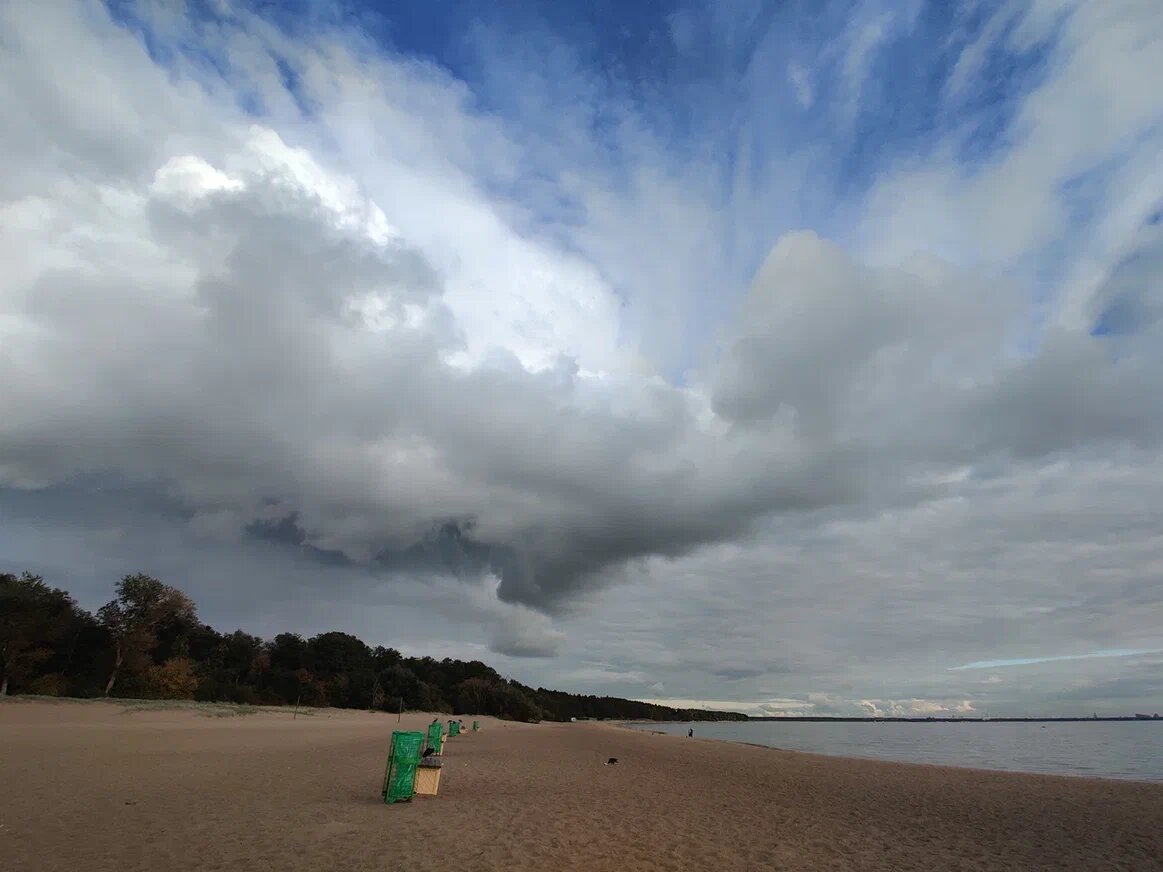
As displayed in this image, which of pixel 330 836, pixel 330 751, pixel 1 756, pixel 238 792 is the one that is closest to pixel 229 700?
pixel 330 751

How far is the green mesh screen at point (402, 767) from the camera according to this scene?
602 inches

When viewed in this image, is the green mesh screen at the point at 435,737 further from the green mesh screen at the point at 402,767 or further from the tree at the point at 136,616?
the tree at the point at 136,616

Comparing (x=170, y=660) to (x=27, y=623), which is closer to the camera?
(x=27, y=623)

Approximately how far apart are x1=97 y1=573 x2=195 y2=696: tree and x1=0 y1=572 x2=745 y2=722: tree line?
0.27 ft

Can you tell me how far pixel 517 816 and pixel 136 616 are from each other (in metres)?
57.5

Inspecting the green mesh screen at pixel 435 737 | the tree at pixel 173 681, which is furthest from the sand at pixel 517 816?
the tree at pixel 173 681

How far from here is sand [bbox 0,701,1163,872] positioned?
10.8 meters

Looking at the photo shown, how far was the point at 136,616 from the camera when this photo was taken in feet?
186

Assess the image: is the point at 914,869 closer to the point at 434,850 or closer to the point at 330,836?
the point at 434,850

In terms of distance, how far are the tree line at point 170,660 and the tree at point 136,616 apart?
0.08 metres

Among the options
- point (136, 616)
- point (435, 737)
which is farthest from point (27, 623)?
point (435, 737)

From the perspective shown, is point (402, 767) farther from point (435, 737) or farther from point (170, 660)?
point (170, 660)

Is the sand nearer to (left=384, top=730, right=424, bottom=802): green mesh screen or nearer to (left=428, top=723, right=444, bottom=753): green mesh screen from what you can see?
(left=384, top=730, right=424, bottom=802): green mesh screen

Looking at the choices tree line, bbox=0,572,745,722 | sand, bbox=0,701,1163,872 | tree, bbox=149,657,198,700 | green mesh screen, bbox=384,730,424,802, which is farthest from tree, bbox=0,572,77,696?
green mesh screen, bbox=384,730,424,802
